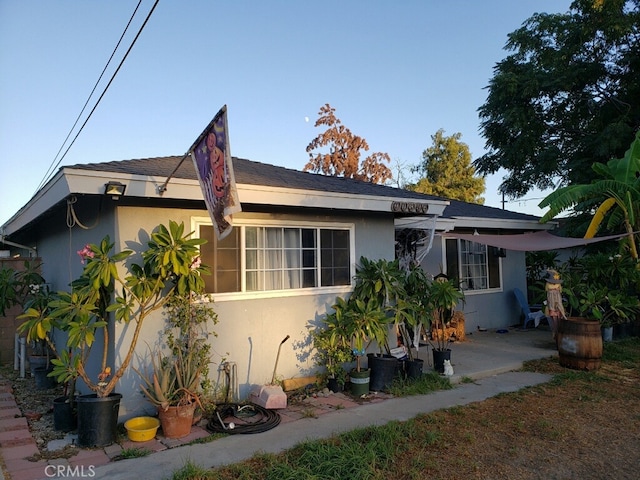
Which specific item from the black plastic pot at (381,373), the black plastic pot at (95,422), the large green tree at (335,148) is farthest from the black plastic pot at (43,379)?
the large green tree at (335,148)

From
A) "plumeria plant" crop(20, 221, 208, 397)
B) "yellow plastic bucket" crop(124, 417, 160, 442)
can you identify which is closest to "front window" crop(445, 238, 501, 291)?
"plumeria plant" crop(20, 221, 208, 397)

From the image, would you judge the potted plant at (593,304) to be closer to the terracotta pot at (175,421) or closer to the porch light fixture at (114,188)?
the terracotta pot at (175,421)

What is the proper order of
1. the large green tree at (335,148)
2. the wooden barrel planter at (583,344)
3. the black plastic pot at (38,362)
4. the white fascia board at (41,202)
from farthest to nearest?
the large green tree at (335,148) < the wooden barrel planter at (583,344) < the black plastic pot at (38,362) < the white fascia board at (41,202)

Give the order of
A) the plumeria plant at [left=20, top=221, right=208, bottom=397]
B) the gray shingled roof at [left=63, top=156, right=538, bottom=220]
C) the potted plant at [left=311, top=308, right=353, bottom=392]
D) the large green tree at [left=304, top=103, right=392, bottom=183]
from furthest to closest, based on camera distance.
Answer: the large green tree at [left=304, top=103, right=392, bottom=183] < the potted plant at [left=311, top=308, right=353, bottom=392] < the gray shingled roof at [left=63, top=156, right=538, bottom=220] < the plumeria plant at [left=20, top=221, right=208, bottom=397]

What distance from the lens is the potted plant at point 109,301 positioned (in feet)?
15.2

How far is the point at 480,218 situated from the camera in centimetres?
1155

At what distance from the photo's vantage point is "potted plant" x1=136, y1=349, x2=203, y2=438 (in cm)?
484

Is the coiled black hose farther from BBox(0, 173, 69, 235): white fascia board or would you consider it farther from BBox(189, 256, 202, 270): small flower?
BBox(0, 173, 69, 235): white fascia board

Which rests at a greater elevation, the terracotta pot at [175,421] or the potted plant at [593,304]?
the potted plant at [593,304]

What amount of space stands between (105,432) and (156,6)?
4.57m

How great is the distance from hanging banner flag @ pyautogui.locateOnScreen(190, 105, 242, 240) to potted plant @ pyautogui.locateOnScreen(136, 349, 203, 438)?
1813mm

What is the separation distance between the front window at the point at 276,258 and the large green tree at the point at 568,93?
9408 millimetres

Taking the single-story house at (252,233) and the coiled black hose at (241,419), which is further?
the single-story house at (252,233)

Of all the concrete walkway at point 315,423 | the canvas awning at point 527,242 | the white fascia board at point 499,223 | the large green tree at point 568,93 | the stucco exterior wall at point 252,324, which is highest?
the large green tree at point 568,93
